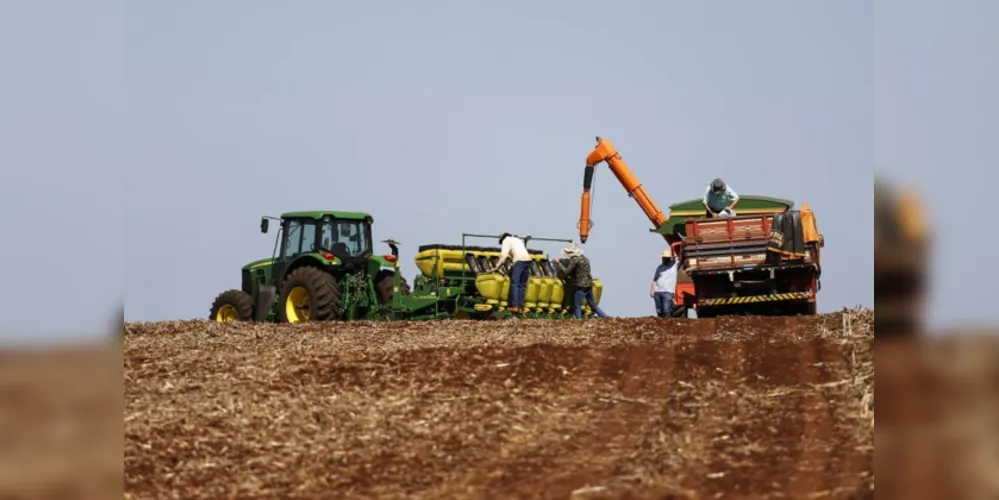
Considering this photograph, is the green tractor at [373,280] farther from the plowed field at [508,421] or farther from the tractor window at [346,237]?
the plowed field at [508,421]

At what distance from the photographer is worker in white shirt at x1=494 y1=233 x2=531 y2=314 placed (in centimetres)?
2309

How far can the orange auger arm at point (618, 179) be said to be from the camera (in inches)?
976

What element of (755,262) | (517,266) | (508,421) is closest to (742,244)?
(755,262)

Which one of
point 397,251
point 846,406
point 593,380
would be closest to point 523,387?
point 593,380

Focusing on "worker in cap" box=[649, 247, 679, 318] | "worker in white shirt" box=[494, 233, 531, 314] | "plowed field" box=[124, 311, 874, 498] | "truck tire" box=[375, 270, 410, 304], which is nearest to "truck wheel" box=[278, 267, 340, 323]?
"truck tire" box=[375, 270, 410, 304]

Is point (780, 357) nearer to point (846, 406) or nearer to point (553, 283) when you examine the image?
point (846, 406)

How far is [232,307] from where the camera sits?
25.0 meters

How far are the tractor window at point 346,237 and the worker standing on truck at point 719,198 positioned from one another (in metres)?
6.96

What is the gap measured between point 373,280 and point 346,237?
1048 mm

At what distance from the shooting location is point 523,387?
9961 millimetres

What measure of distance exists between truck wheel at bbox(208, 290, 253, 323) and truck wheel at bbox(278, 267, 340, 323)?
46.5 inches

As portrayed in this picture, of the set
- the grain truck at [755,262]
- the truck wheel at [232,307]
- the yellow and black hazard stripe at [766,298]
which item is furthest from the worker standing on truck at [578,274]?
the truck wheel at [232,307]

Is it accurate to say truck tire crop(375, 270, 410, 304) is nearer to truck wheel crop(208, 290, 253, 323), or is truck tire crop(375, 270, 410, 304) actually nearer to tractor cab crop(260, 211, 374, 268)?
tractor cab crop(260, 211, 374, 268)
